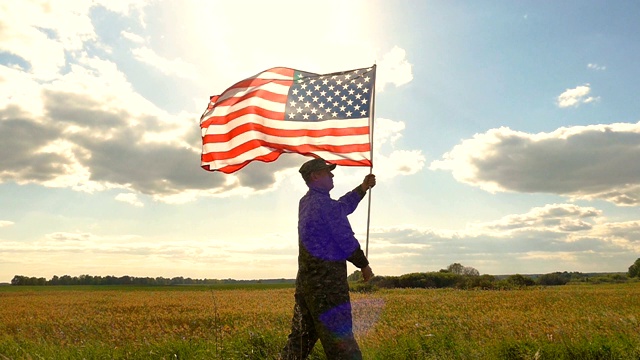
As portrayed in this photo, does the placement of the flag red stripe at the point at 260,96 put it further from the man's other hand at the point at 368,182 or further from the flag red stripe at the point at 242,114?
the man's other hand at the point at 368,182

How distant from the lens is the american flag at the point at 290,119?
24.1 ft

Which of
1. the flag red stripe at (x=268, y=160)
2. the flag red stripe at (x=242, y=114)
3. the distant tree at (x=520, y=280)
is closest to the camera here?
the flag red stripe at (x=268, y=160)

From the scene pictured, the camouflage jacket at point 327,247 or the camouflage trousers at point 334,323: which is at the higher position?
the camouflage jacket at point 327,247

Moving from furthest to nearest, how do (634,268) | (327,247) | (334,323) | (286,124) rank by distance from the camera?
(634,268), (286,124), (327,247), (334,323)

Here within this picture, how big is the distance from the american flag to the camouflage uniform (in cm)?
163

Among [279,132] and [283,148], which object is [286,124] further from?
[283,148]

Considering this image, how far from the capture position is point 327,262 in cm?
550

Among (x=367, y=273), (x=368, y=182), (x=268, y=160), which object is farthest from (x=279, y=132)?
(x=367, y=273)

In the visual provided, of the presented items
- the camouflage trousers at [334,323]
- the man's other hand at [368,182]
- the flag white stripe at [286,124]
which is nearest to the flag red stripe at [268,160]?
the flag white stripe at [286,124]

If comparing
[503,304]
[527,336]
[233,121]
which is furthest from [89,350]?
[503,304]

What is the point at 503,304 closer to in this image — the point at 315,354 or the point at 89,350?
the point at 315,354

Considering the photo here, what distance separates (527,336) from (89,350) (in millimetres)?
6958

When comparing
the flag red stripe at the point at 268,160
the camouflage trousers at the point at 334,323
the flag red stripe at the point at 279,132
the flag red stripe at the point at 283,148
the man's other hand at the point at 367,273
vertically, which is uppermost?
the flag red stripe at the point at 279,132

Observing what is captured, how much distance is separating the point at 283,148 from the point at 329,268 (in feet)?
8.66
